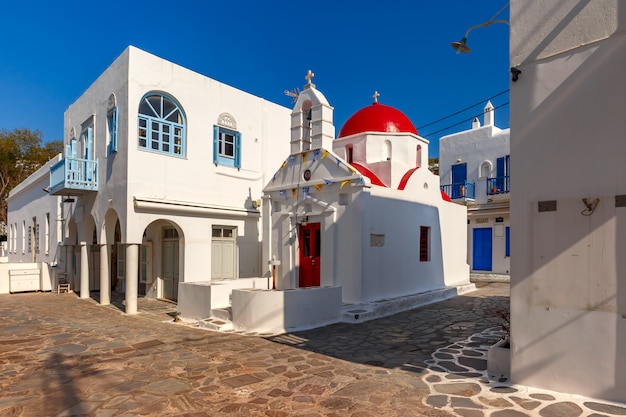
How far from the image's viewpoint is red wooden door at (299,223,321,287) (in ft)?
36.8

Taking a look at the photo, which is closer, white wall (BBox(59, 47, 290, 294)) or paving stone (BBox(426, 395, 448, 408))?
paving stone (BBox(426, 395, 448, 408))

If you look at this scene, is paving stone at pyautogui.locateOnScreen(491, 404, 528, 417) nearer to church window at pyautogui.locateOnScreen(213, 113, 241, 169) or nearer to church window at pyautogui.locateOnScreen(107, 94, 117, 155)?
church window at pyautogui.locateOnScreen(213, 113, 241, 169)

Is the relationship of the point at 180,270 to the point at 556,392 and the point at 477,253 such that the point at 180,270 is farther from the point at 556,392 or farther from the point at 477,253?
the point at 477,253

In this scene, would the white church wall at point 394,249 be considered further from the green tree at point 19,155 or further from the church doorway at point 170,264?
the green tree at point 19,155

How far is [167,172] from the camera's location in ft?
38.5

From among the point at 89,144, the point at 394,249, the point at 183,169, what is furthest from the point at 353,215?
the point at 89,144

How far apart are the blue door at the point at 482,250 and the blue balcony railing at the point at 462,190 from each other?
174 centimetres

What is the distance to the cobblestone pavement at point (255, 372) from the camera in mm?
4527

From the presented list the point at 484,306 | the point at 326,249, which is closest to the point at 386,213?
the point at 326,249

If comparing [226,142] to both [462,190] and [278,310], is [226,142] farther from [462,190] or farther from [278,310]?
[462,190]

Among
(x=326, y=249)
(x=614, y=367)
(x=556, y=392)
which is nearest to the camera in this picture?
(x=614, y=367)

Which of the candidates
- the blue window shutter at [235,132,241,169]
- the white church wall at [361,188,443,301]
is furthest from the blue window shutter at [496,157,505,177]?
the blue window shutter at [235,132,241,169]

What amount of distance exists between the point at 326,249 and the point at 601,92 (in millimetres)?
7268

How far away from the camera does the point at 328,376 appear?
554cm
